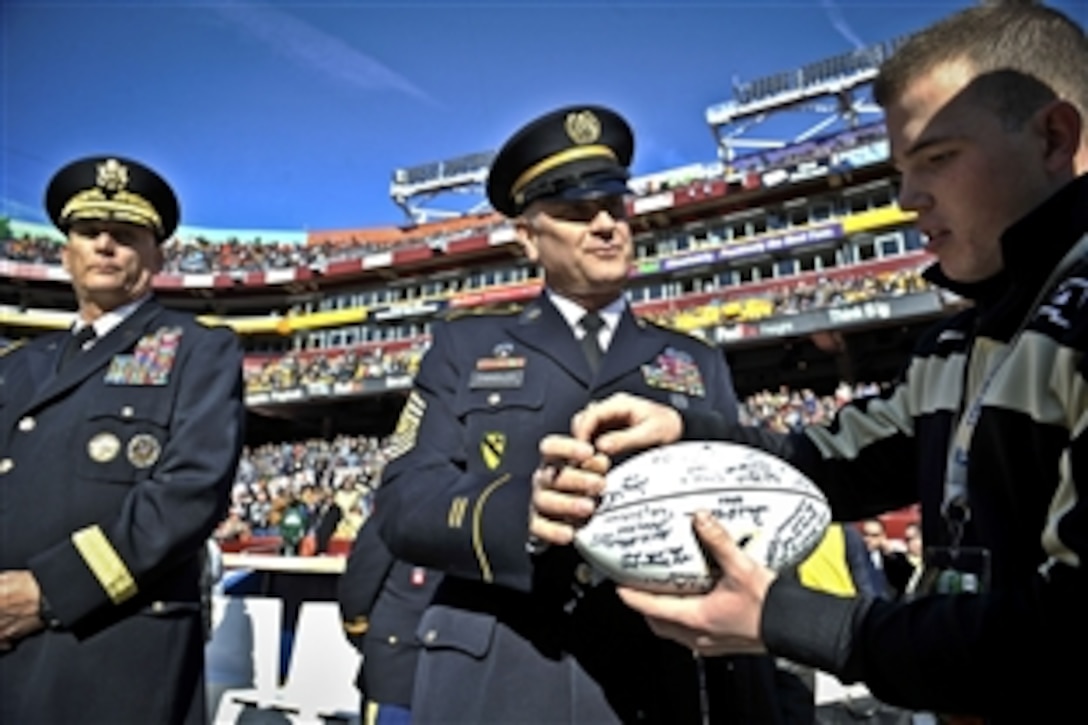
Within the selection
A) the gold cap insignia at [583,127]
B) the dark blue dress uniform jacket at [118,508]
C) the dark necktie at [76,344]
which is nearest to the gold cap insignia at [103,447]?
the dark blue dress uniform jacket at [118,508]

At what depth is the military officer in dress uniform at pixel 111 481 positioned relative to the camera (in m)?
2.02

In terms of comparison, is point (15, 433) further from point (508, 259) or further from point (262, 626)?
point (508, 259)

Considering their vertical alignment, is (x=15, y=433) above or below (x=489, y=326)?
below

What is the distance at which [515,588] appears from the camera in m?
1.55

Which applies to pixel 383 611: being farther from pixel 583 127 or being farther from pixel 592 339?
pixel 583 127

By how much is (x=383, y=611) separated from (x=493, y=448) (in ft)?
5.13

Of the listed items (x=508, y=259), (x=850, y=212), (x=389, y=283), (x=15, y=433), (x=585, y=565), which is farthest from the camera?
(x=389, y=283)

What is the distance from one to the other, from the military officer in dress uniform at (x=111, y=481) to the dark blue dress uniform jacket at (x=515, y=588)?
2.68 ft

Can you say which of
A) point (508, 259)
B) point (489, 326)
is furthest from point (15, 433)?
point (508, 259)

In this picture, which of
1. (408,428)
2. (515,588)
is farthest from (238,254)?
(515,588)

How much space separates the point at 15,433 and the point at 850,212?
28.5 meters

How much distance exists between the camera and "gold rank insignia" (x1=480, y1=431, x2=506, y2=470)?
1.88 meters

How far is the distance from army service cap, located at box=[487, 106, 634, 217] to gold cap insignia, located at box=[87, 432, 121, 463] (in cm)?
146

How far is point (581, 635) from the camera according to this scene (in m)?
1.69
